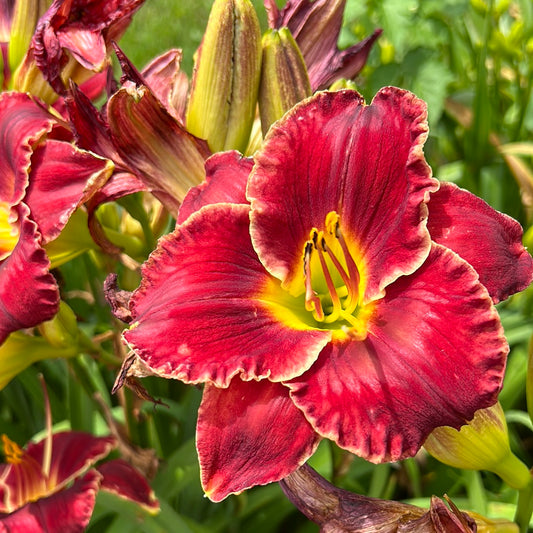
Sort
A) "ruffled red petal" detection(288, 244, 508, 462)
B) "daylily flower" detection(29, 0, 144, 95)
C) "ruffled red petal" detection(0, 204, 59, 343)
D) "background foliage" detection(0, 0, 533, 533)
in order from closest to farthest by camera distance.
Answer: "ruffled red petal" detection(288, 244, 508, 462)
"ruffled red petal" detection(0, 204, 59, 343)
"daylily flower" detection(29, 0, 144, 95)
"background foliage" detection(0, 0, 533, 533)

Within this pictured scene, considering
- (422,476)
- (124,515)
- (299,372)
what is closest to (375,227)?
(299,372)

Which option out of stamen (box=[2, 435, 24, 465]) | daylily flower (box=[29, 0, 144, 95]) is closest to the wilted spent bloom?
daylily flower (box=[29, 0, 144, 95])

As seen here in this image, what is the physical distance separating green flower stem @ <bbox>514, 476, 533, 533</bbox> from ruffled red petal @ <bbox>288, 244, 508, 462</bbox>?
7.2 inches

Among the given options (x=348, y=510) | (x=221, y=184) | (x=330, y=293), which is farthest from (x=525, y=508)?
(x=221, y=184)

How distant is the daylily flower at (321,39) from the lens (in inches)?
30.2

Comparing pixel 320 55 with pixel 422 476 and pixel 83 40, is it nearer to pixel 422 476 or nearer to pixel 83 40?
pixel 83 40

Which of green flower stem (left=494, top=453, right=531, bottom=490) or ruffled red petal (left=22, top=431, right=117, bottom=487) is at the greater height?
ruffled red petal (left=22, top=431, right=117, bottom=487)

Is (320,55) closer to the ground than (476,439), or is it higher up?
higher up

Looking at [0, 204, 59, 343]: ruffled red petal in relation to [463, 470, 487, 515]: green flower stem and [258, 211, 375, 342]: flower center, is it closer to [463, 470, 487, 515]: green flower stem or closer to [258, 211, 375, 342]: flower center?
[258, 211, 375, 342]: flower center

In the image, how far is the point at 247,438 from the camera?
0.56 meters

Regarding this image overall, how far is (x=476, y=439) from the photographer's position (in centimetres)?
61

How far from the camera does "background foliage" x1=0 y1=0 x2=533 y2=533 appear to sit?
3.18 feet

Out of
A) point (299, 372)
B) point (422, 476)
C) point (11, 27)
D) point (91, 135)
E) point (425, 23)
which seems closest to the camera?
point (299, 372)

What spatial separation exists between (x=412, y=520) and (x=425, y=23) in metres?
1.06
